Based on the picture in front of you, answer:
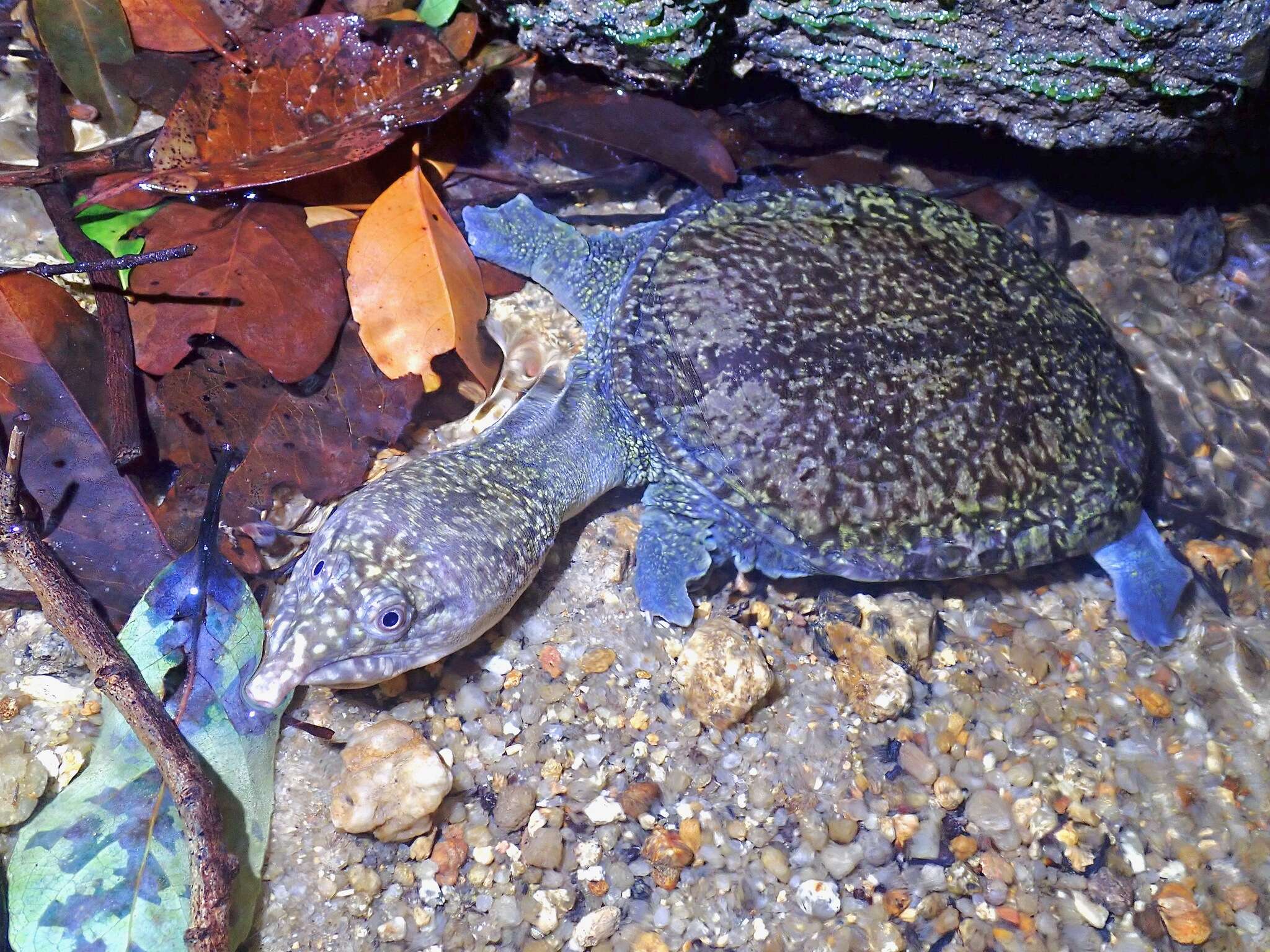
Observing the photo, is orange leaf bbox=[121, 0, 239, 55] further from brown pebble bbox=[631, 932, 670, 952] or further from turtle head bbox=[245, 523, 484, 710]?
brown pebble bbox=[631, 932, 670, 952]

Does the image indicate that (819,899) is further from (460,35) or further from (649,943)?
(460,35)

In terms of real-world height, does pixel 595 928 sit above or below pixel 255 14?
below

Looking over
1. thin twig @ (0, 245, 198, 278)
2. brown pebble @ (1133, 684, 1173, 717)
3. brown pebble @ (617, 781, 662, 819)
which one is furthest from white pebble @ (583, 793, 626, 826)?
thin twig @ (0, 245, 198, 278)

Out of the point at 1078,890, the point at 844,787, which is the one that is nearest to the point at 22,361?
the point at 844,787

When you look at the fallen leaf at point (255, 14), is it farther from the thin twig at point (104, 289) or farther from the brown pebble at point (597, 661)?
the brown pebble at point (597, 661)

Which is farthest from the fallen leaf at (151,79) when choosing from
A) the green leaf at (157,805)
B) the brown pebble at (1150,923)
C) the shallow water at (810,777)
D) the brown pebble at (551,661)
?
the brown pebble at (1150,923)

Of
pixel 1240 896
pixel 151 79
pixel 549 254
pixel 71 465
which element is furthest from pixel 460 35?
pixel 1240 896
